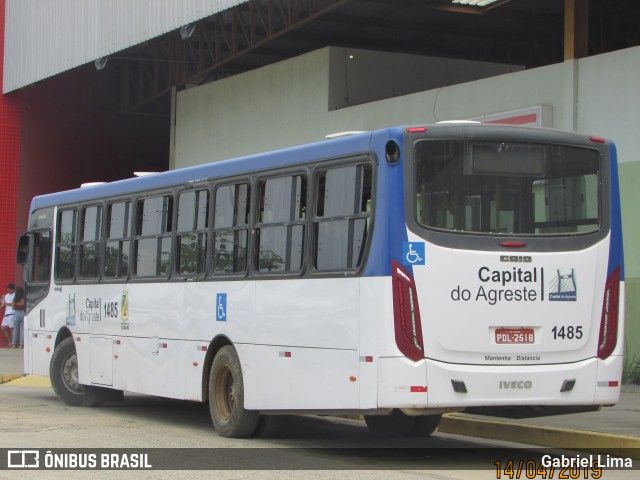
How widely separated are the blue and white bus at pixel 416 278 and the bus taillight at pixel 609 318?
2 centimetres

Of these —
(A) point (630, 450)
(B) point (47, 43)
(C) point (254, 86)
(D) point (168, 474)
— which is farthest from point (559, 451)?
(B) point (47, 43)

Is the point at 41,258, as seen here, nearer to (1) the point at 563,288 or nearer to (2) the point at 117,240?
(2) the point at 117,240

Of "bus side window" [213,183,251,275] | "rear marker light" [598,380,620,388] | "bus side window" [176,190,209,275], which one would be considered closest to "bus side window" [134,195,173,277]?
"bus side window" [176,190,209,275]

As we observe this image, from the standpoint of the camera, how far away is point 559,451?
39.9 feet

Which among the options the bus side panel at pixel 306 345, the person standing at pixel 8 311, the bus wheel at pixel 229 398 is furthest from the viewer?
the person standing at pixel 8 311

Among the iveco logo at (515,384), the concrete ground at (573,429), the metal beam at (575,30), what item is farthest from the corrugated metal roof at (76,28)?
the iveco logo at (515,384)

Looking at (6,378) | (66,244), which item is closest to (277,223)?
(66,244)

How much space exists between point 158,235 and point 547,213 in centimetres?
550

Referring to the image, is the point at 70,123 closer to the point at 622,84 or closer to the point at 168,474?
the point at 622,84

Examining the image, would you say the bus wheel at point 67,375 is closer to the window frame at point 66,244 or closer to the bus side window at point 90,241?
the window frame at point 66,244

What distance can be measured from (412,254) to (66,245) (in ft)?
27.0

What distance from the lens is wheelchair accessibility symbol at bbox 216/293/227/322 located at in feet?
42.8

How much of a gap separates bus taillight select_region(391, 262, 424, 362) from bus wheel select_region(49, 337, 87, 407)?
7698 millimetres

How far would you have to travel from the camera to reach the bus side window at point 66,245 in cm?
1708
